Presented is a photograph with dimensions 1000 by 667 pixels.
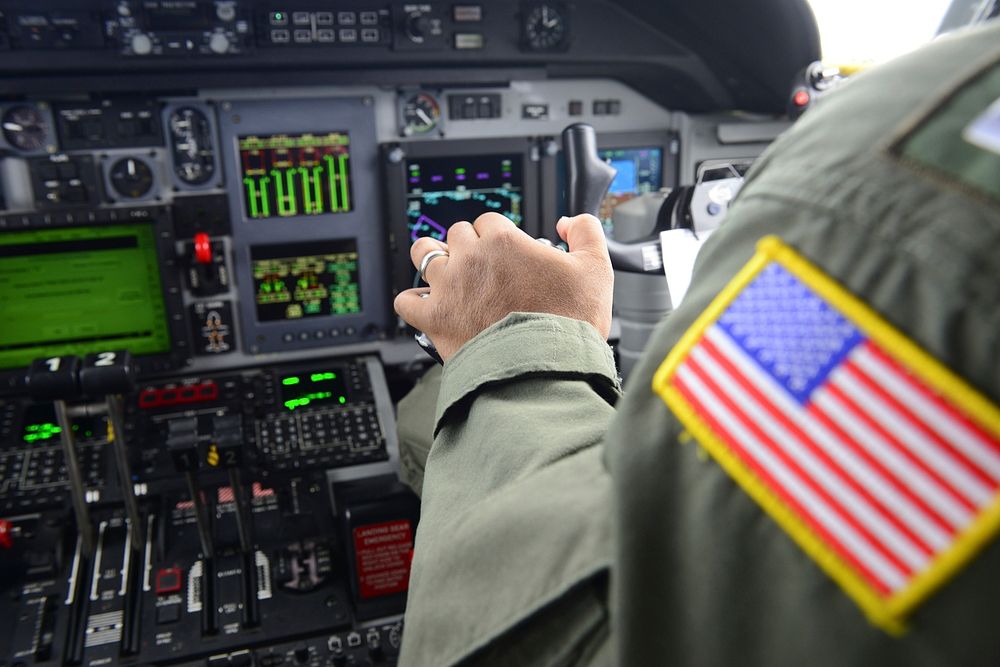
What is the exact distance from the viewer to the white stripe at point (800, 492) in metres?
0.34

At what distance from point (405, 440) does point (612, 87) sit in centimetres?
137

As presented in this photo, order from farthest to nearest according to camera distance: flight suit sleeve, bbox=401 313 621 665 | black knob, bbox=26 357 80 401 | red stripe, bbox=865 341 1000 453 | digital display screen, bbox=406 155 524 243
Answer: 1. digital display screen, bbox=406 155 524 243
2. black knob, bbox=26 357 80 401
3. flight suit sleeve, bbox=401 313 621 665
4. red stripe, bbox=865 341 1000 453

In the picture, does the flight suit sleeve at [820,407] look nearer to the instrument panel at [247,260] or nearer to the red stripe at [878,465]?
the red stripe at [878,465]

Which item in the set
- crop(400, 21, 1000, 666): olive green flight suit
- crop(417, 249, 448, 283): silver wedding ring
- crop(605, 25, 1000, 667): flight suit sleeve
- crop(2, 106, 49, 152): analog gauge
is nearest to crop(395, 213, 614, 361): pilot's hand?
crop(417, 249, 448, 283): silver wedding ring

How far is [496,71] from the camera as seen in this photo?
2455 mm

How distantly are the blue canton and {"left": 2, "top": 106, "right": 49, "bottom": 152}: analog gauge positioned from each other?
2.34 m

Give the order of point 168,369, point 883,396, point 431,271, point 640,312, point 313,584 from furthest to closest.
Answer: point 168,369
point 313,584
point 640,312
point 431,271
point 883,396

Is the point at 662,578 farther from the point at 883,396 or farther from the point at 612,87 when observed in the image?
the point at 612,87

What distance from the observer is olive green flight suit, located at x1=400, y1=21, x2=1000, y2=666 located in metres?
0.32

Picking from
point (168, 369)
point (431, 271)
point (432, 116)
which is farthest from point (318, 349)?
point (431, 271)

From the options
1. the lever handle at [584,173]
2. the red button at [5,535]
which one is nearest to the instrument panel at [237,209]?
the red button at [5,535]

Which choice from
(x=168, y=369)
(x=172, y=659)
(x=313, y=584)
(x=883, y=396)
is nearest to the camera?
(x=883, y=396)

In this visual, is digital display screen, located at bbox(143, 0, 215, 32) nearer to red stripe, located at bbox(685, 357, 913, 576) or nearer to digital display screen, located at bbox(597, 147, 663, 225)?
digital display screen, located at bbox(597, 147, 663, 225)

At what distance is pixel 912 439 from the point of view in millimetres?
334
